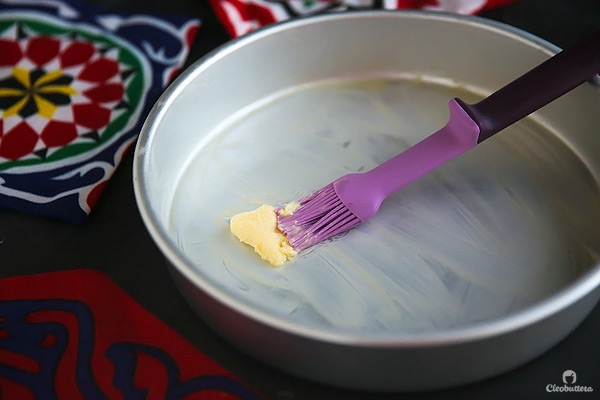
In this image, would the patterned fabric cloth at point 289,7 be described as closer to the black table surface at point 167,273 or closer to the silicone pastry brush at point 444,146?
the black table surface at point 167,273

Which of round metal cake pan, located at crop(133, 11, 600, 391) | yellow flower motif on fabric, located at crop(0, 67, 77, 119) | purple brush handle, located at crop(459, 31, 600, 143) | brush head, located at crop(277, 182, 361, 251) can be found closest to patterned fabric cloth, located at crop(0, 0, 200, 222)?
yellow flower motif on fabric, located at crop(0, 67, 77, 119)

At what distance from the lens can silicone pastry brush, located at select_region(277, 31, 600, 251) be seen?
58 cm

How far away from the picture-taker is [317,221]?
613 mm

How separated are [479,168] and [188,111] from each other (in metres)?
0.31

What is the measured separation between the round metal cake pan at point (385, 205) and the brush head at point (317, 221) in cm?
2

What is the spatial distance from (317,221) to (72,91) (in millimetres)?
388

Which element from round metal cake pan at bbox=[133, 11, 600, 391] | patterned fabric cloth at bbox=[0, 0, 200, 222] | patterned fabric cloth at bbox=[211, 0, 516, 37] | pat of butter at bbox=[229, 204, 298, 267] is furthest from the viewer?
patterned fabric cloth at bbox=[211, 0, 516, 37]

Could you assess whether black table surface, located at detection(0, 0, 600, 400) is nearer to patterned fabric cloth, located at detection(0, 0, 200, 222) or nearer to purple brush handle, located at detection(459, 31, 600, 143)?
patterned fabric cloth, located at detection(0, 0, 200, 222)

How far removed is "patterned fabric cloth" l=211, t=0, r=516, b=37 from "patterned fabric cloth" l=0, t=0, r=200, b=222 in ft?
0.18

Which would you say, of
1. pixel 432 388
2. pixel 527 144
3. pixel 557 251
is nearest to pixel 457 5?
pixel 527 144

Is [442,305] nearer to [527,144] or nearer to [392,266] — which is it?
[392,266]

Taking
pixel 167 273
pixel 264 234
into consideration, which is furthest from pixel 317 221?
pixel 167 273

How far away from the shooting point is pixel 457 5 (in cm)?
84

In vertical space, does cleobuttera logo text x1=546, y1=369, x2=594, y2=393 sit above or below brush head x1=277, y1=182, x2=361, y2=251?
below
